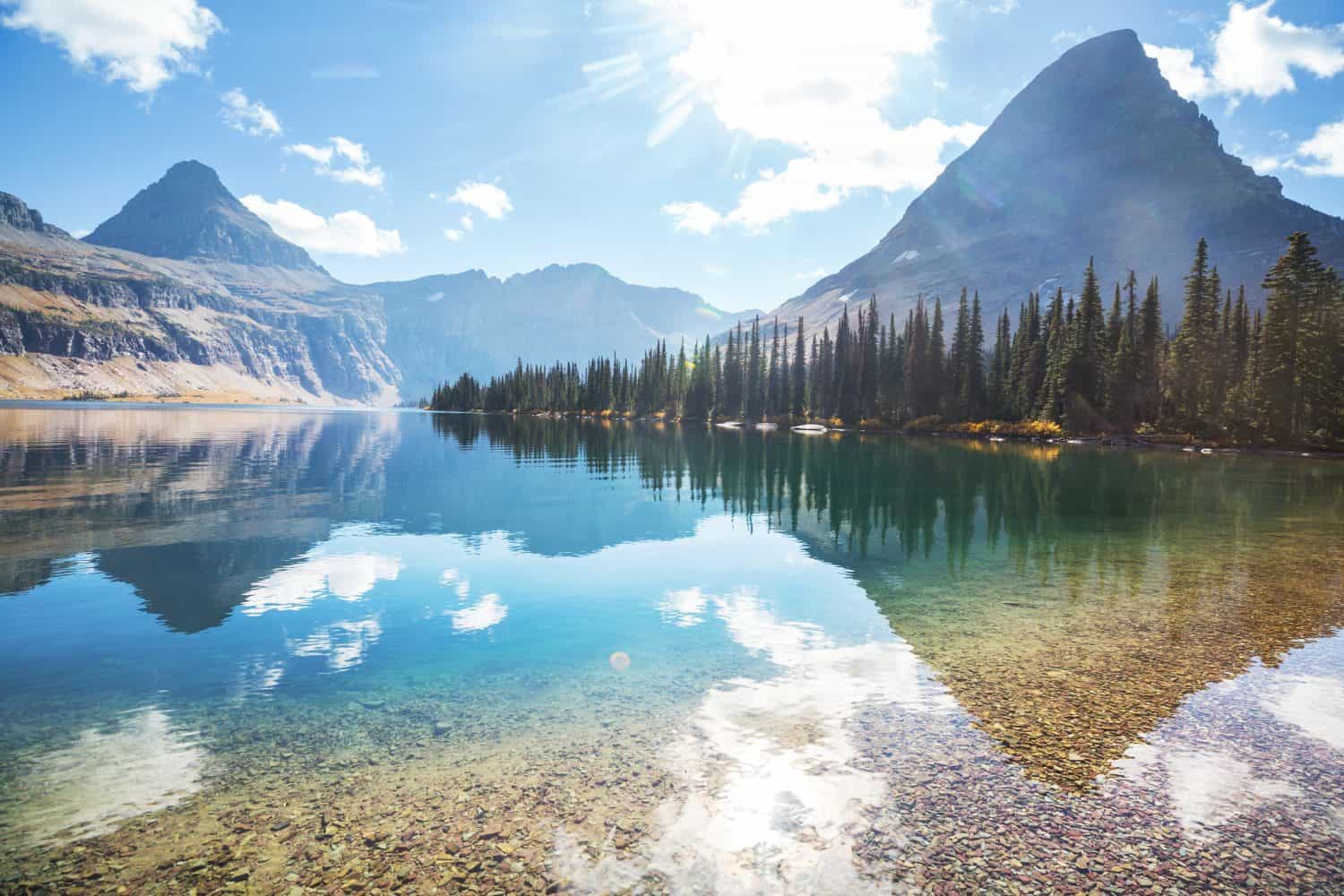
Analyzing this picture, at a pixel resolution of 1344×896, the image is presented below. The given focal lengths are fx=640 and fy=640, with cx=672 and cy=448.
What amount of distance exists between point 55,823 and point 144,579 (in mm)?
13919

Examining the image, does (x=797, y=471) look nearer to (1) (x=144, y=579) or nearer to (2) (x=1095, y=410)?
(1) (x=144, y=579)

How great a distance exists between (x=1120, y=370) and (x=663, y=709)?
114737 millimetres

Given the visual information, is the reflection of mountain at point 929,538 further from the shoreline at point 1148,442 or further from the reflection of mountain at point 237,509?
the shoreline at point 1148,442

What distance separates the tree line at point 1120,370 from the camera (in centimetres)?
7750

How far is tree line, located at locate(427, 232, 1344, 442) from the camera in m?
77.5

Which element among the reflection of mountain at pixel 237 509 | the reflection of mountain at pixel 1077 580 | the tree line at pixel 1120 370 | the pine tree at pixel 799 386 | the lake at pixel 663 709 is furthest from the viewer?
the pine tree at pixel 799 386

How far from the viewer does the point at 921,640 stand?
14836mm

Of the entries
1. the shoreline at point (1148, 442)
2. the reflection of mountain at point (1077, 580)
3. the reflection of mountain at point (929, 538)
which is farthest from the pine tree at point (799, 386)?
Answer: the reflection of mountain at point (1077, 580)

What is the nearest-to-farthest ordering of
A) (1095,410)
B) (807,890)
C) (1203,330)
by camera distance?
1. (807,890)
2. (1203,330)
3. (1095,410)

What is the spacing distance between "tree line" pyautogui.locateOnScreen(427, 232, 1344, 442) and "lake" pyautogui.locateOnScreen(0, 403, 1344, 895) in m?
69.8

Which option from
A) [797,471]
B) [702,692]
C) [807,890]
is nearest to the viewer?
[807,890]

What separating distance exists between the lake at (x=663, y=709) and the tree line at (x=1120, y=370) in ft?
229

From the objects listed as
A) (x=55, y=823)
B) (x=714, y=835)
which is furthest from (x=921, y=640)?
(x=55, y=823)

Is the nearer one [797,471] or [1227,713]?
[1227,713]
